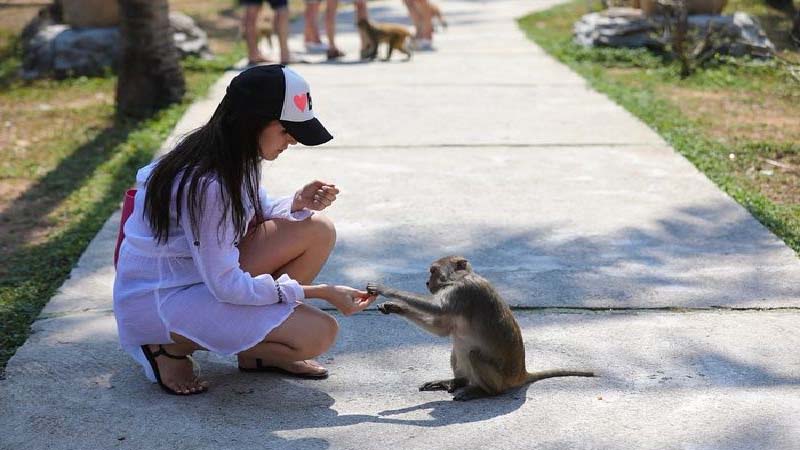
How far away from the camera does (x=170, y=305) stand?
3979mm

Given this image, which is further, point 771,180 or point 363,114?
point 363,114

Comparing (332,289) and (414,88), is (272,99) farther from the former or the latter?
(414,88)

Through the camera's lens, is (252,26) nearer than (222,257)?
No

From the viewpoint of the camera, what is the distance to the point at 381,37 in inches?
487

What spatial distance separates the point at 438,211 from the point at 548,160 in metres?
1.50

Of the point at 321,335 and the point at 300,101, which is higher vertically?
the point at 300,101

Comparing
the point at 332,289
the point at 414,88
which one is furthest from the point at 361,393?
the point at 414,88

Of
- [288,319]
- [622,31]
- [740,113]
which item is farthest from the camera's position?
[622,31]

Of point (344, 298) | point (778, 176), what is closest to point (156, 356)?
point (344, 298)

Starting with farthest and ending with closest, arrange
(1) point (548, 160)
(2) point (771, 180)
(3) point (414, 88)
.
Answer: (3) point (414, 88) < (1) point (548, 160) < (2) point (771, 180)

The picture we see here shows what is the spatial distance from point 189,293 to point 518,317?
5.21ft

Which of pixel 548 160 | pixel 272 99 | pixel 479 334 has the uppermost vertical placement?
pixel 272 99

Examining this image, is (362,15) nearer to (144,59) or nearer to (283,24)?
(283,24)

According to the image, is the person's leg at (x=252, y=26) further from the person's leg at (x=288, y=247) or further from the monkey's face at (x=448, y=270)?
the monkey's face at (x=448, y=270)
